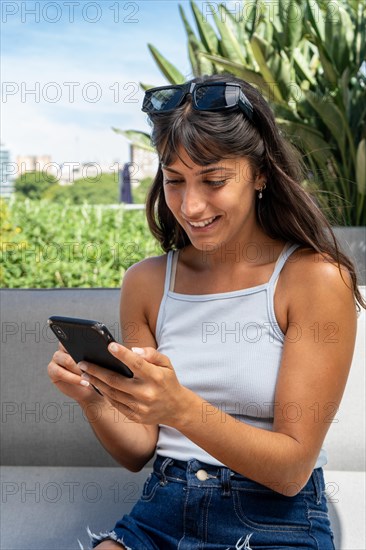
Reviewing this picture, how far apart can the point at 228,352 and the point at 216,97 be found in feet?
1.71

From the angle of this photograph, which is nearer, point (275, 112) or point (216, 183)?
point (216, 183)

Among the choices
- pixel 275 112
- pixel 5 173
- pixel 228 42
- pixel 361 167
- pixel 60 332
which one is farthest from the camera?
pixel 228 42

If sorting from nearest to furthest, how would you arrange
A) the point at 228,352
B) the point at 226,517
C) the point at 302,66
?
the point at 226,517 < the point at 228,352 < the point at 302,66

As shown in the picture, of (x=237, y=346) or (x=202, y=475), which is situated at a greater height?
(x=237, y=346)

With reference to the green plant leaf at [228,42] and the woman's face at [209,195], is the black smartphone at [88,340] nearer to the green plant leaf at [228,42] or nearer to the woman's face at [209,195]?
the woman's face at [209,195]

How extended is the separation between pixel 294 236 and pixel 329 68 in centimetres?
355

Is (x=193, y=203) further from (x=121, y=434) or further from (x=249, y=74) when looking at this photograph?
(x=249, y=74)

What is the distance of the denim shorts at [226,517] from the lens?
4.88 ft

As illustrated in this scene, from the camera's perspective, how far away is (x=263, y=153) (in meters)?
1.66

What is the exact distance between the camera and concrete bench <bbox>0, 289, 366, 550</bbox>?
202cm

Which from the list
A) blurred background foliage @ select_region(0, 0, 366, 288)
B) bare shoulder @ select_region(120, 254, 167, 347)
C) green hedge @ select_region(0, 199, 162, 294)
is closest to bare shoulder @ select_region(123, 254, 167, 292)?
bare shoulder @ select_region(120, 254, 167, 347)

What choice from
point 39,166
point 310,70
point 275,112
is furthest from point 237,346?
point 310,70

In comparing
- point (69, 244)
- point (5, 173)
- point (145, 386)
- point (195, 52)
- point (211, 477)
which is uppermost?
point (195, 52)

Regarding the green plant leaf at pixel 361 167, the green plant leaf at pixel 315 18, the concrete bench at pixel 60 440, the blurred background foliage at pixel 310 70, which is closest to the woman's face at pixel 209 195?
the concrete bench at pixel 60 440
